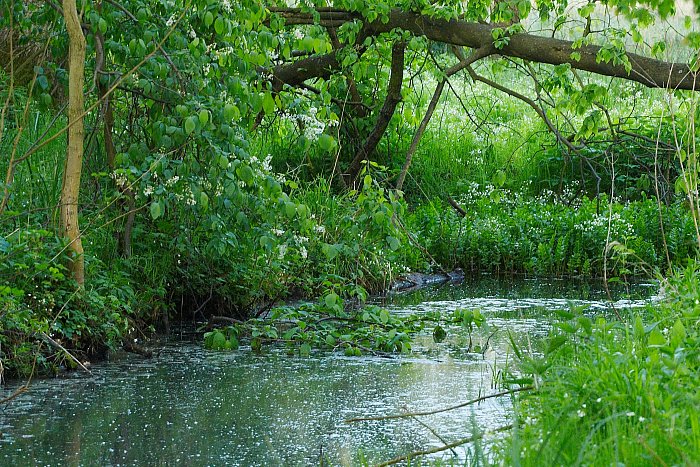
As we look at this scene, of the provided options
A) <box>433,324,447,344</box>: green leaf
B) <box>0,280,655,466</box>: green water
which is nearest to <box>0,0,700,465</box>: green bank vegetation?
<box>433,324,447,344</box>: green leaf

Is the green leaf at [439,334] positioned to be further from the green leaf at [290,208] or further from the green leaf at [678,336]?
the green leaf at [678,336]

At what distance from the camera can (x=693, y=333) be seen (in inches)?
164

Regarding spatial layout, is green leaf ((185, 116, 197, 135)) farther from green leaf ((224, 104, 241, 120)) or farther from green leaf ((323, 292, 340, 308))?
green leaf ((323, 292, 340, 308))

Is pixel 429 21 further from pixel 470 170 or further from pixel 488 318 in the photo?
pixel 470 170

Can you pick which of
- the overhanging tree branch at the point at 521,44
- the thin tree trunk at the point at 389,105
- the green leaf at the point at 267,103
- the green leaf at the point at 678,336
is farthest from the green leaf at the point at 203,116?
the thin tree trunk at the point at 389,105

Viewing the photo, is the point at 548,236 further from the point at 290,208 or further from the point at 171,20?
the point at 171,20

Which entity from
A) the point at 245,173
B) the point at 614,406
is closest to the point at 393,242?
the point at 245,173

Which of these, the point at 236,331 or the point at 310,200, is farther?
the point at 310,200

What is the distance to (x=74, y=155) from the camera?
6.26 metres

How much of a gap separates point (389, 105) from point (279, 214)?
163 inches

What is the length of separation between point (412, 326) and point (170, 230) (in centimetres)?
192

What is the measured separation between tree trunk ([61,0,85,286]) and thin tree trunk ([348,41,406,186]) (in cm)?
347

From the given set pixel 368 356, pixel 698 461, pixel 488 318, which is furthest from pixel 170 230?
pixel 698 461

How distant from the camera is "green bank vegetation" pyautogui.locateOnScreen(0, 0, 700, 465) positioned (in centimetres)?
407
